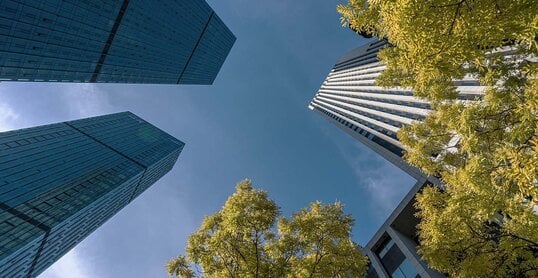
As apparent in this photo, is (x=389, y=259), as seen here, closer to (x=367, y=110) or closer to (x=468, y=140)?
(x=468, y=140)

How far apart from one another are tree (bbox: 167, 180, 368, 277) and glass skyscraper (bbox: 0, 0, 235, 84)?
229 feet

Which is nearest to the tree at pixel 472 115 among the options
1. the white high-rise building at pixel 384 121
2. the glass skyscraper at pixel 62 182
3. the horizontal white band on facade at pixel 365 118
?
the white high-rise building at pixel 384 121

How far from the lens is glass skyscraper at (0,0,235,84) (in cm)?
6316

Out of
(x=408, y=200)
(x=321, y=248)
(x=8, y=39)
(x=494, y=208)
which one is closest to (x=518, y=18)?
(x=494, y=208)

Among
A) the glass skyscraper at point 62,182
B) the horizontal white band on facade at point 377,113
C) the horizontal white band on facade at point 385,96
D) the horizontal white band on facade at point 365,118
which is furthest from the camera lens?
the glass skyscraper at point 62,182

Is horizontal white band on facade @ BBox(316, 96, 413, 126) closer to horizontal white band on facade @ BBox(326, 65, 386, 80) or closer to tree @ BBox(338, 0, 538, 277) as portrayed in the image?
horizontal white band on facade @ BBox(326, 65, 386, 80)

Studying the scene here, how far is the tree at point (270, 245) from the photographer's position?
1024 centimetres

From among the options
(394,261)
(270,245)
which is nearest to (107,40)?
(394,261)

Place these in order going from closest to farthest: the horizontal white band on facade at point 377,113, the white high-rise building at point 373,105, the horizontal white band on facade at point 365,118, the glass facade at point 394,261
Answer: the glass facade at point 394,261 → the white high-rise building at point 373,105 → the horizontal white band on facade at point 377,113 → the horizontal white band on facade at point 365,118

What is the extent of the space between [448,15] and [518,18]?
110 cm

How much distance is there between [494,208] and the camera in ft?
20.7

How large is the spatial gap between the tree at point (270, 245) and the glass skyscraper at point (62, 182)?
6169cm

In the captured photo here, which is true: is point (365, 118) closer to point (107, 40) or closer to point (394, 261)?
point (394, 261)

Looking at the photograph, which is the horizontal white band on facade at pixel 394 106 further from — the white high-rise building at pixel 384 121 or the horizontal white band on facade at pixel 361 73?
the horizontal white band on facade at pixel 361 73
